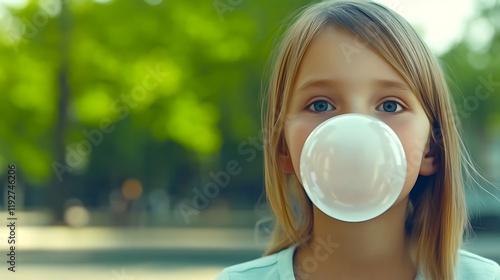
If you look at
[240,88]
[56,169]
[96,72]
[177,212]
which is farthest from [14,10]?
[177,212]

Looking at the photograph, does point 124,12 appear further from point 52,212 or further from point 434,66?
point 434,66

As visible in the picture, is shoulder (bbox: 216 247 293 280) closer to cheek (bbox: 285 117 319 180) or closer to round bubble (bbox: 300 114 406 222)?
cheek (bbox: 285 117 319 180)

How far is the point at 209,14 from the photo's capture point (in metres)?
7.50

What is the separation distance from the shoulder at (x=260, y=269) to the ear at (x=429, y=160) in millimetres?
248

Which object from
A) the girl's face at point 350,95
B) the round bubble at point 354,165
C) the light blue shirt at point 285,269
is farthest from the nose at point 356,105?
the light blue shirt at point 285,269

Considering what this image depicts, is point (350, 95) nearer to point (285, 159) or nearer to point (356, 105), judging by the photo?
point (356, 105)

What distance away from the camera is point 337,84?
0.92 m

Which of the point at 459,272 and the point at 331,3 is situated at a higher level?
the point at 331,3

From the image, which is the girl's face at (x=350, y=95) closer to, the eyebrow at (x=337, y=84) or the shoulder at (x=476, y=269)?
the eyebrow at (x=337, y=84)

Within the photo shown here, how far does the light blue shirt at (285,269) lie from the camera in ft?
3.43

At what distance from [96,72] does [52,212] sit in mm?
1819

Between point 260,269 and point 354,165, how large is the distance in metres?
0.38

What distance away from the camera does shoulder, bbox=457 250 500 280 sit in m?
1.04

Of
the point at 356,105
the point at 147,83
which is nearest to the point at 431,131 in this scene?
the point at 356,105
